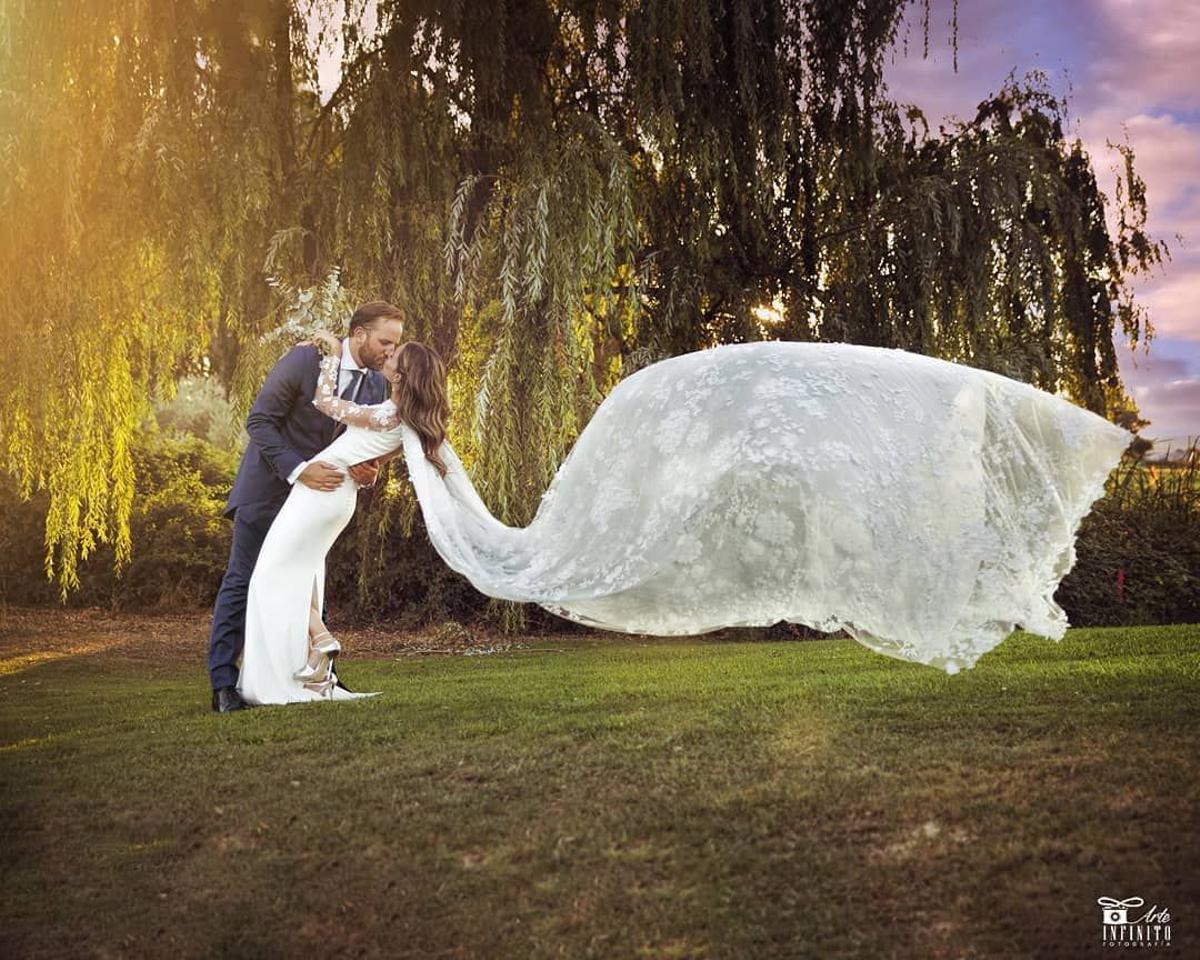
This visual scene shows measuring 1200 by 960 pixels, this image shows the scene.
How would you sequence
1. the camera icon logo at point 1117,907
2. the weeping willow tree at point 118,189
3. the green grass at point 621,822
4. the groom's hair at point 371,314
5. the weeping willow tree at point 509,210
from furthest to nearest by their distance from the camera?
1. the weeping willow tree at point 509,210
2. the weeping willow tree at point 118,189
3. the groom's hair at point 371,314
4. the green grass at point 621,822
5. the camera icon logo at point 1117,907

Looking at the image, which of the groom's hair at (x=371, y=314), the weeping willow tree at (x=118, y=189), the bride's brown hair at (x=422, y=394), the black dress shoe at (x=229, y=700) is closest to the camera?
the bride's brown hair at (x=422, y=394)

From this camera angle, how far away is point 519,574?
184 inches

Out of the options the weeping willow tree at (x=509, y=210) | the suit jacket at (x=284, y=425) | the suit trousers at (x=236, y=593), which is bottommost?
the suit trousers at (x=236, y=593)

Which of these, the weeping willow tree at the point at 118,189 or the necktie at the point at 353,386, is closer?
the necktie at the point at 353,386

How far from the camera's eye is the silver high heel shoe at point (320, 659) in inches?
211

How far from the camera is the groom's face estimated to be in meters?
5.45

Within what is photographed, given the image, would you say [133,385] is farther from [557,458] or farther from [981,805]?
[981,805]

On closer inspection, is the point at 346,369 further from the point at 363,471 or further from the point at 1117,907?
the point at 1117,907

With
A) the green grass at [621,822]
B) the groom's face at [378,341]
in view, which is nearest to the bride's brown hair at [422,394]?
the groom's face at [378,341]

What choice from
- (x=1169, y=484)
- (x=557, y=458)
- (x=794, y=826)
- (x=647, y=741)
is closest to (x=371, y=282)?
(x=557, y=458)

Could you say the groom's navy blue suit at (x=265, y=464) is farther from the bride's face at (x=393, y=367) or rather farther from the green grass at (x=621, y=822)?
the green grass at (x=621, y=822)

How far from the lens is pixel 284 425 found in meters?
5.51

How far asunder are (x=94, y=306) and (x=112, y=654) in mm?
2920

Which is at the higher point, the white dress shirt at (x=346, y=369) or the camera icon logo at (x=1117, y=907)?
the white dress shirt at (x=346, y=369)
